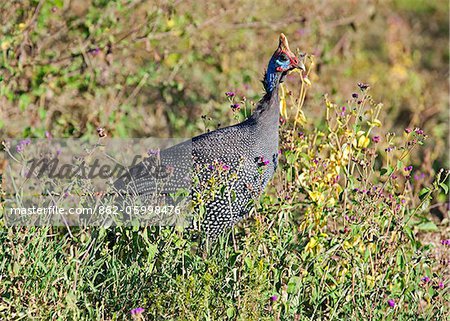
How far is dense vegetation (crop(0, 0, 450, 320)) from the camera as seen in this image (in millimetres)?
3348

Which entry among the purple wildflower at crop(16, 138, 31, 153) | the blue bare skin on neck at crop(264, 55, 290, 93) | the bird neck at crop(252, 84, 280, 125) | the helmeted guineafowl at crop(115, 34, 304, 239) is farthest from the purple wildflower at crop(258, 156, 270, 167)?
the purple wildflower at crop(16, 138, 31, 153)

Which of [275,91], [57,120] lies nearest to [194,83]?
[57,120]

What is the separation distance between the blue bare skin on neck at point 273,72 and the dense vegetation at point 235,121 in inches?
3.2

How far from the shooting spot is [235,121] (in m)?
5.01

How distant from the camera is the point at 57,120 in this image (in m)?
5.58

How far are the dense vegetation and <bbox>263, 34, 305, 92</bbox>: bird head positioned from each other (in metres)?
0.09

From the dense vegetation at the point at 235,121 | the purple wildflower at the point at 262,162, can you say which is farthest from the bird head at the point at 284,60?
the purple wildflower at the point at 262,162

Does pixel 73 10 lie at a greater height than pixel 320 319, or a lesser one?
greater

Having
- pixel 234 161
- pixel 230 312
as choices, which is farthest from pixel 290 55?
pixel 230 312

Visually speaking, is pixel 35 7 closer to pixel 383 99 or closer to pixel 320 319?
pixel 320 319

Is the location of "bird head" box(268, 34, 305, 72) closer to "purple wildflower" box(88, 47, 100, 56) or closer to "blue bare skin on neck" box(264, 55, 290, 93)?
"blue bare skin on neck" box(264, 55, 290, 93)

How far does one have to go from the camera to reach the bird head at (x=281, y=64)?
13.4 feet

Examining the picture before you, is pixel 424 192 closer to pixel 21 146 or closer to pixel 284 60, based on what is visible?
pixel 284 60

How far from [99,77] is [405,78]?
3800mm
